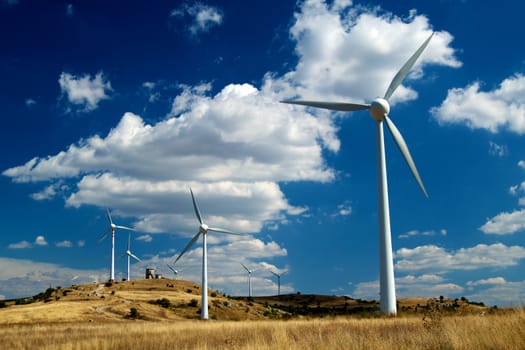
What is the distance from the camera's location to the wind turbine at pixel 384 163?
4809 centimetres

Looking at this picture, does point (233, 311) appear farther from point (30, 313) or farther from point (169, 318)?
point (30, 313)

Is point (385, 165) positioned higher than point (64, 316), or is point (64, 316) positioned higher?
point (385, 165)

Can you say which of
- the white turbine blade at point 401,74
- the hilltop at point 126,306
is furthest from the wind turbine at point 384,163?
the hilltop at point 126,306

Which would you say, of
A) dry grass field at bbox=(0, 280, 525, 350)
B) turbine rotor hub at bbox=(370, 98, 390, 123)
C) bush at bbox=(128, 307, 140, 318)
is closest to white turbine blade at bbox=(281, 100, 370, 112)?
turbine rotor hub at bbox=(370, 98, 390, 123)

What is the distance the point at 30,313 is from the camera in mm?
82625

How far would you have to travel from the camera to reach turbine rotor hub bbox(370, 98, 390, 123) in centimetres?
5512

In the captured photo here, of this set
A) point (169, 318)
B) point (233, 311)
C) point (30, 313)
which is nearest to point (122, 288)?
point (233, 311)

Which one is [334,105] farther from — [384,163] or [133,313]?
[133,313]

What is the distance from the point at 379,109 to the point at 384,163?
693 cm

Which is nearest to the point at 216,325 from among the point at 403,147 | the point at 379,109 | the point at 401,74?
the point at 403,147

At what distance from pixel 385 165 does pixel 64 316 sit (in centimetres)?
5742

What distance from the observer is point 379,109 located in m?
55.1

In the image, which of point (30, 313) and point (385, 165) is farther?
point (30, 313)

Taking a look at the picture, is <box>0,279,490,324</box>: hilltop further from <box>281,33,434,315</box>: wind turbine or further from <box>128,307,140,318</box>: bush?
<box>281,33,434,315</box>: wind turbine
